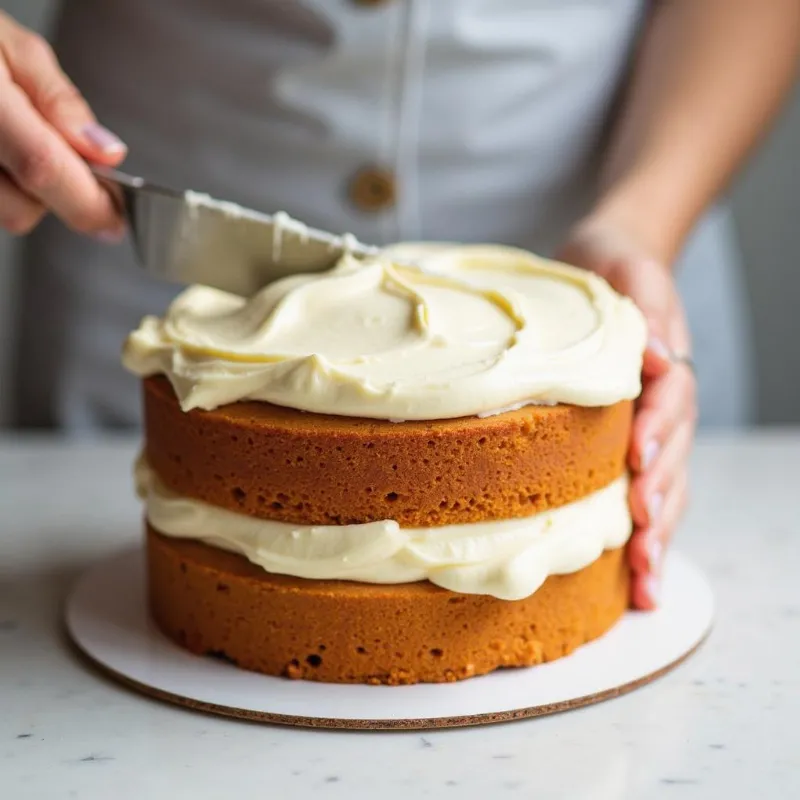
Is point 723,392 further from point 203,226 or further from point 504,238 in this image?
point 203,226

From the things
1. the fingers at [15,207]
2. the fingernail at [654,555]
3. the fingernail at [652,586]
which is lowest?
→ the fingernail at [652,586]

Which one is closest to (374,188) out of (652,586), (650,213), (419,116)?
(419,116)

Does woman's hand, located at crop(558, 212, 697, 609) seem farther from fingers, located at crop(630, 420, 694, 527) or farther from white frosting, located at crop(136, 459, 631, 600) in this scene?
white frosting, located at crop(136, 459, 631, 600)

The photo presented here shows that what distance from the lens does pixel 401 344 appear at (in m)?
1.47

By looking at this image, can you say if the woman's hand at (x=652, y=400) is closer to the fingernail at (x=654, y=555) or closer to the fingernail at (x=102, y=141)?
the fingernail at (x=654, y=555)

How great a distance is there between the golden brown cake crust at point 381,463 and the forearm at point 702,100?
82cm

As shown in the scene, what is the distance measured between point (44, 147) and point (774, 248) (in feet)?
8.35

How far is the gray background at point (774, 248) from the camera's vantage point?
3.61 m

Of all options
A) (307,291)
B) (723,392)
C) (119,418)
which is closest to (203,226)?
(307,291)

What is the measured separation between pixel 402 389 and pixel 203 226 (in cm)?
40

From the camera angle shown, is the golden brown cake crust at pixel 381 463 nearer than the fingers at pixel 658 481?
Yes

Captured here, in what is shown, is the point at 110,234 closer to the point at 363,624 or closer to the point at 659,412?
the point at 363,624

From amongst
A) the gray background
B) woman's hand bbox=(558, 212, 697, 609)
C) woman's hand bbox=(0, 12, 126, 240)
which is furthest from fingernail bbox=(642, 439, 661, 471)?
the gray background

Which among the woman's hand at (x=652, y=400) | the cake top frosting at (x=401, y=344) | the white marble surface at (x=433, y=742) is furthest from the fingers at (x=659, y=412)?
the white marble surface at (x=433, y=742)
